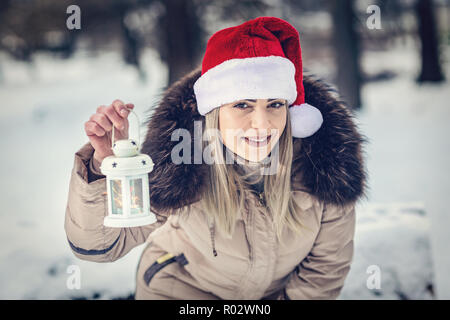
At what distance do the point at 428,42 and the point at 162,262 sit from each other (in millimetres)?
5712

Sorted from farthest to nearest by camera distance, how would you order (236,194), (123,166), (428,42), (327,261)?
1. (428,42)
2. (327,261)
3. (236,194)
4. (123,166)

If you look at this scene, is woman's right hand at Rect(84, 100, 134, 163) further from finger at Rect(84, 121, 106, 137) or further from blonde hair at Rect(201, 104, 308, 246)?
blonde hair at Rect(201, 104, 308, 246)

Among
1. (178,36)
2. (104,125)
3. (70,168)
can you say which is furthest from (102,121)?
(178,36)

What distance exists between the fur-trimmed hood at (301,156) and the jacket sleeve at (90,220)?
0.46 feet

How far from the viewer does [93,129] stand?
54.9 inches

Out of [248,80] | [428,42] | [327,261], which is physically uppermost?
[428,42]

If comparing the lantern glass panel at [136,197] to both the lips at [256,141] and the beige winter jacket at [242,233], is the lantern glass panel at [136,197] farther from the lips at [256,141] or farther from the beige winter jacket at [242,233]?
the lips at [256,141]

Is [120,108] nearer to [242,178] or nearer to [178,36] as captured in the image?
[242,178]

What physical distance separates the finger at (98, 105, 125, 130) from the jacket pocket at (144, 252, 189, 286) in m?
0.63

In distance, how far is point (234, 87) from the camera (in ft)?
4.77

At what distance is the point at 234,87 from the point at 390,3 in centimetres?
547

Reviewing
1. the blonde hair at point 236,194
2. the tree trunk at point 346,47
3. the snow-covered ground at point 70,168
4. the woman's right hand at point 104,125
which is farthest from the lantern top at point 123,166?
the tree trunk at point 346,47
